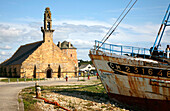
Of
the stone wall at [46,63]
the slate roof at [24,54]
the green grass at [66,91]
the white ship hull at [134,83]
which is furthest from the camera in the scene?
the slate roof at [24,54]

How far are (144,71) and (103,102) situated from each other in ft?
13.1

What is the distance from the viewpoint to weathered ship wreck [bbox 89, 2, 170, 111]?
1530 cm

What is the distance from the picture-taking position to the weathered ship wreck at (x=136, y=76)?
15.3 m

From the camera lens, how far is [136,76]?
51.8ft

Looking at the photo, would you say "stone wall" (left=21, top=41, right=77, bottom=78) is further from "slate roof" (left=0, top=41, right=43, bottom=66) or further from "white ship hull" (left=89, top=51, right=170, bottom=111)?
"white ship hull" (left=89, top=51, right=170, bottom=111)

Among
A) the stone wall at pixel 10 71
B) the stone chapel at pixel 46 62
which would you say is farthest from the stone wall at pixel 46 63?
the stone wall at pixel 10 71

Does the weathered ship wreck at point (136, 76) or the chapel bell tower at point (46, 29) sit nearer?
the weathered ship wreck at point (136, 76)

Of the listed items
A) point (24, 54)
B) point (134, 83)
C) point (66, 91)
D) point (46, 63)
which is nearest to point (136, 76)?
point (134, 83)

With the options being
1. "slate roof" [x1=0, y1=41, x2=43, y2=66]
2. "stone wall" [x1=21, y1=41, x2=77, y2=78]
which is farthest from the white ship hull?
"slate roof" [x1=0, y1=41, x2=43, y2=66]

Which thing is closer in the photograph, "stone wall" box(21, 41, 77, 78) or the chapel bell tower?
"stone wall" box(21, 41, 77, 78)

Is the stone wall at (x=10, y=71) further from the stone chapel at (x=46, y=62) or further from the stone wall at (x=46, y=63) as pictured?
the stone wall at (x=46, y=63)

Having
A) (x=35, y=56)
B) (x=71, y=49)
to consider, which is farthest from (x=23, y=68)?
(x=71, y=49)

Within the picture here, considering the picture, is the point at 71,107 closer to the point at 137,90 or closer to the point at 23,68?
the point at 137,90

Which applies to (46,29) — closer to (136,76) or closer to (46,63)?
(46,63)
